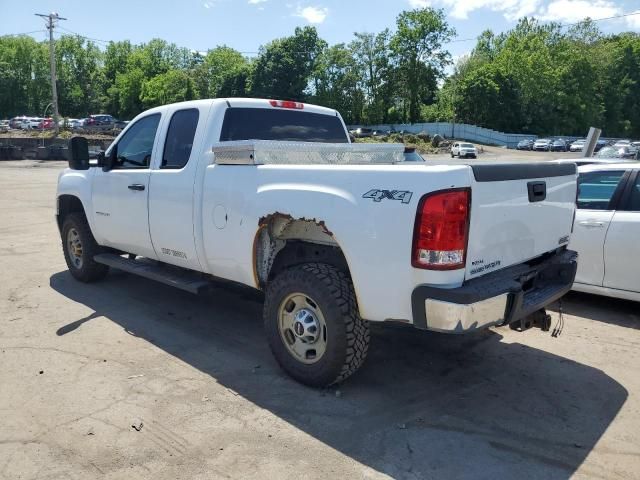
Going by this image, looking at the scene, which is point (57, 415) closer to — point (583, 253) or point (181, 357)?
point (181, 357)

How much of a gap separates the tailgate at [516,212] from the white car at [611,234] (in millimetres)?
1468

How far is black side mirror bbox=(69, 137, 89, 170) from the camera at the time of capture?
6031mm

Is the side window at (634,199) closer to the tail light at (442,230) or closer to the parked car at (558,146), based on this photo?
the tail light at (442,230)

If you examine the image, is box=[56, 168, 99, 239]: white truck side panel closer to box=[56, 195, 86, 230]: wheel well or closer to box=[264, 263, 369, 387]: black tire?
box=[56, 195, 86, 230]: wheel well

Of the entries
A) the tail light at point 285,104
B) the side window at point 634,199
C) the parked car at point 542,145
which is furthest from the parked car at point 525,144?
the tail light at point 285,104

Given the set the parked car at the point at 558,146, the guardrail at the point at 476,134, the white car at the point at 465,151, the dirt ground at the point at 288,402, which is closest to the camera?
the dirt ground at the point at 288,402

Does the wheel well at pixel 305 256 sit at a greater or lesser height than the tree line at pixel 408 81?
lesser

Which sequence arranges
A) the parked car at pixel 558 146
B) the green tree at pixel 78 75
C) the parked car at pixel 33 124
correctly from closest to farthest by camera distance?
1. the parked car at pixel 33 124
2. the parked car at pixel 558 146
3. the green tree at pixel 78 75

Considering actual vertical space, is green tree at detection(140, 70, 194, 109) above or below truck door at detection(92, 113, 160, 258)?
above

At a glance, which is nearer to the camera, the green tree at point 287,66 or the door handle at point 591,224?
the door handle at point 591,224

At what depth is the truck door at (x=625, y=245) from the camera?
5.29 m

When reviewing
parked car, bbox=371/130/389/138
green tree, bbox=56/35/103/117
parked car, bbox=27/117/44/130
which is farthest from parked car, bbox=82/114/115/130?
green tree, bbox=56/35/103/117

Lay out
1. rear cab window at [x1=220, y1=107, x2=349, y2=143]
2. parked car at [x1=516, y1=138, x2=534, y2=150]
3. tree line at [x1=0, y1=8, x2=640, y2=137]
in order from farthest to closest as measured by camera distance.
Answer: tree line at [x1=0, y1=8, x2=640, y2=137] → parked car at [x1=516, y1=138, x2=534, y2=150] → rear cab window at [x1=220, y1=107, x2=349, y2=143]

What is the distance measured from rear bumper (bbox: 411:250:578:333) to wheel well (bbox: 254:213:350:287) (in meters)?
0.81
